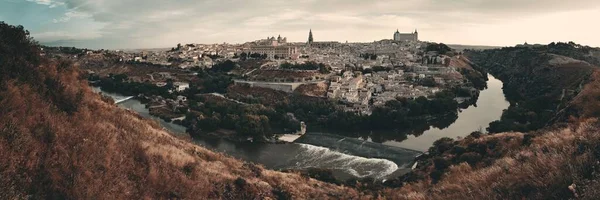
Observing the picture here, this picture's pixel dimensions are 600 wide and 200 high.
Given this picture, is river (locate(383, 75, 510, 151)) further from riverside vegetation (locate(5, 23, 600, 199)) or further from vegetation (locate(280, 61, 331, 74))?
riverside vegetation (locate(5, 23, 600, 199))

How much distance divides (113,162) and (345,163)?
1280 centimetres

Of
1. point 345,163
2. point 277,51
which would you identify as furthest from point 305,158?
point 277,51

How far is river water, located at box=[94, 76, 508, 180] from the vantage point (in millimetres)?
16484

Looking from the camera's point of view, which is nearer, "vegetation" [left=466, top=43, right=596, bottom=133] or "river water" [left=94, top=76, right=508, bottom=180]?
"river water" [left=94, top=76, right=508, bottom=180]

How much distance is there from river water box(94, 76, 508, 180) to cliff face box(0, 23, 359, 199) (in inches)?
339

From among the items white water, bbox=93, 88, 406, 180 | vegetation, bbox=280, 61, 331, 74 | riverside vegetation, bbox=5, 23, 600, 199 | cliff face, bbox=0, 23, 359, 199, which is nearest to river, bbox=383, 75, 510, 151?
white water, bbox=93, 88, 406, 180

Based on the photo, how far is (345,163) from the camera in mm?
17234

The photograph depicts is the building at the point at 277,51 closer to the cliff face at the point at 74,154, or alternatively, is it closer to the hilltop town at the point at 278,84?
the hilltop town at the point at 278,84

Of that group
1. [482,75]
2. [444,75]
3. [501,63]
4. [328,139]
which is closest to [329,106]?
[328,139]

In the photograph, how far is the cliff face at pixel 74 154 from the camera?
4.30 meters

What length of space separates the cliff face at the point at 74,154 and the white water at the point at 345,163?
812 centimetres

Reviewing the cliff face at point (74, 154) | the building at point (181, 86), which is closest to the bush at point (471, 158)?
the cliff face at point (74, 154)

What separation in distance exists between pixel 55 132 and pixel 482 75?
171 ft

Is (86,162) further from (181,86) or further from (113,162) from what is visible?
(181,86)
